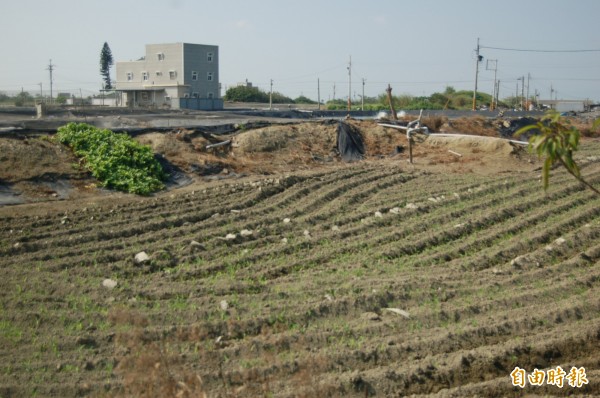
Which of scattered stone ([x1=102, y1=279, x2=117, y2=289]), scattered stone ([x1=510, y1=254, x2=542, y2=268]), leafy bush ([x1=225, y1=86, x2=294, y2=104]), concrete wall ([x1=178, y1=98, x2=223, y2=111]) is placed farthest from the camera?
leafy bush ([x1=225, y1=86, x2=294, y2=104])

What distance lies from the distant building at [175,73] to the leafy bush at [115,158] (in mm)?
35827

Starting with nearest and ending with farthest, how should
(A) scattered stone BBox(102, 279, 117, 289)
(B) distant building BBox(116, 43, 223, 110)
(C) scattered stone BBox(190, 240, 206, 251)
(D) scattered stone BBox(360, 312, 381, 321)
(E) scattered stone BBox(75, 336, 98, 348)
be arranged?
(E) scattered stone BBox(75, 336, 98, 348) → (D) scattered stone BBox(360, 312, 381, 321) → (A) scattered stone BBox(102, 279, 117, 289) → (C) scattered stone BBox(190, 240, 206, 251) → (B) distant building BBox(116, 43, 223, 110)

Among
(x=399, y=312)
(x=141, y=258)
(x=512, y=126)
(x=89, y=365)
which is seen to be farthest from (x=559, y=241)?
(x=512, y=126)

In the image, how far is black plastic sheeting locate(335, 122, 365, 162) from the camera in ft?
63.3

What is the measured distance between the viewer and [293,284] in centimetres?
884

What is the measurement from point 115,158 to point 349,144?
25.5 ft

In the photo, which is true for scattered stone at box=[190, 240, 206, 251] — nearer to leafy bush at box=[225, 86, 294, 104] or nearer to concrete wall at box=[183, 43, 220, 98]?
concrete wall at box=[183, 43, 220, 98]

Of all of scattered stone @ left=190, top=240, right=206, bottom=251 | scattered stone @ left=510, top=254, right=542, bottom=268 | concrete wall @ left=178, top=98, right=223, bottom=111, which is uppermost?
concrete wall @ left=178, top=98, right=223, bottom=111

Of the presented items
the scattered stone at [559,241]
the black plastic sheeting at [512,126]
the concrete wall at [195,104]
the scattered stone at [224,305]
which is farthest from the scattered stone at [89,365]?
the concrete wall at [195,104]

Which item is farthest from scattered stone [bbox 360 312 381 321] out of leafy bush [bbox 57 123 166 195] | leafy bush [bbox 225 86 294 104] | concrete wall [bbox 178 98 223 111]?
leafy bush [bbox 225 86 294 104]

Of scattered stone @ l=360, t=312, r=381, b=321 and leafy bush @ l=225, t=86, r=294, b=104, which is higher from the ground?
leafy bush @ l=225, t=86, r=294, b=104

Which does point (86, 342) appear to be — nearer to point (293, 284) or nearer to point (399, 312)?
point (293, 284)

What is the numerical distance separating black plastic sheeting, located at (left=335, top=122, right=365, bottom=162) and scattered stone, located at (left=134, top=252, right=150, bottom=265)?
10141 mm

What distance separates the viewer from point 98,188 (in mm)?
13234
